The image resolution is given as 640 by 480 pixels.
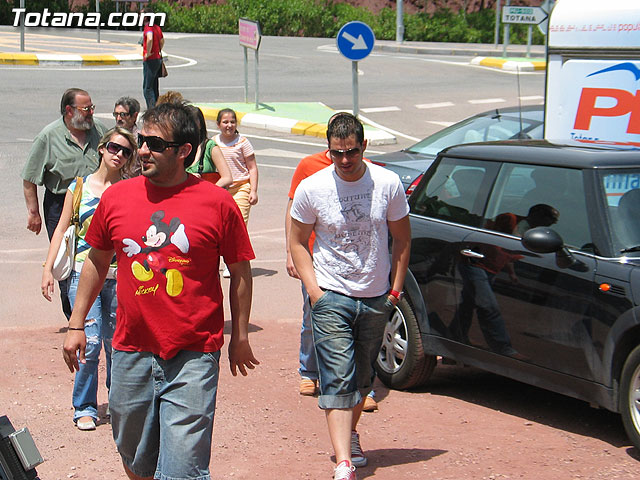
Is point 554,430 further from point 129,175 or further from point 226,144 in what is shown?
point 226,144

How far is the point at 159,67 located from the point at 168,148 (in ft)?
53.2

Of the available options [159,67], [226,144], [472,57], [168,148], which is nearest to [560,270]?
[168,148]

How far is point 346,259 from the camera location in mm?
5176

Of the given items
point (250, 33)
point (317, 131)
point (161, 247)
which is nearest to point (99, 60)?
point (250, 33)

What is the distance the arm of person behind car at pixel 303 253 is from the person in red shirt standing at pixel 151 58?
1456 cm

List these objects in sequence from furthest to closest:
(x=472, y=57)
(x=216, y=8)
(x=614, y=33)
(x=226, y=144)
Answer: (x=216, y=8), (x=472, y=57), (x=226, y=144), (x=614, y=33)

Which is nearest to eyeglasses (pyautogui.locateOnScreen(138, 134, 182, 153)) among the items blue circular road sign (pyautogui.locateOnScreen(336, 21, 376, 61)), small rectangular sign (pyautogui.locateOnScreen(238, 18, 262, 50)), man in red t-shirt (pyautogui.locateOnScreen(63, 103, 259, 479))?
man in red t-shirt (pyautogui.locateOnScreen(63, 103, 259, 479))

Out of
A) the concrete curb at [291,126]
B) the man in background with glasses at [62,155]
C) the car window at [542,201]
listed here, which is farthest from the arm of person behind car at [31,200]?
the concrete curb at [291,126]

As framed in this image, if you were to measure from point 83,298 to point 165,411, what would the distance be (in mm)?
641

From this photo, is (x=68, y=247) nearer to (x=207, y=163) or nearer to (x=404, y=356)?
(x=404, y=356)

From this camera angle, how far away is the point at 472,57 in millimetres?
36656

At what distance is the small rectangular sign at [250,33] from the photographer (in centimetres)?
2103

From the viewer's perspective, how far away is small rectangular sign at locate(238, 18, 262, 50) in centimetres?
2103

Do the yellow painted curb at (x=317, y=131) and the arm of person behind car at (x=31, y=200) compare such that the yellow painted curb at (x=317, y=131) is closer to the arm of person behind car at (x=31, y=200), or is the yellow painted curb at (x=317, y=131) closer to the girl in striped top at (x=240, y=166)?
the girl in striped top at (x=240, y=166)
